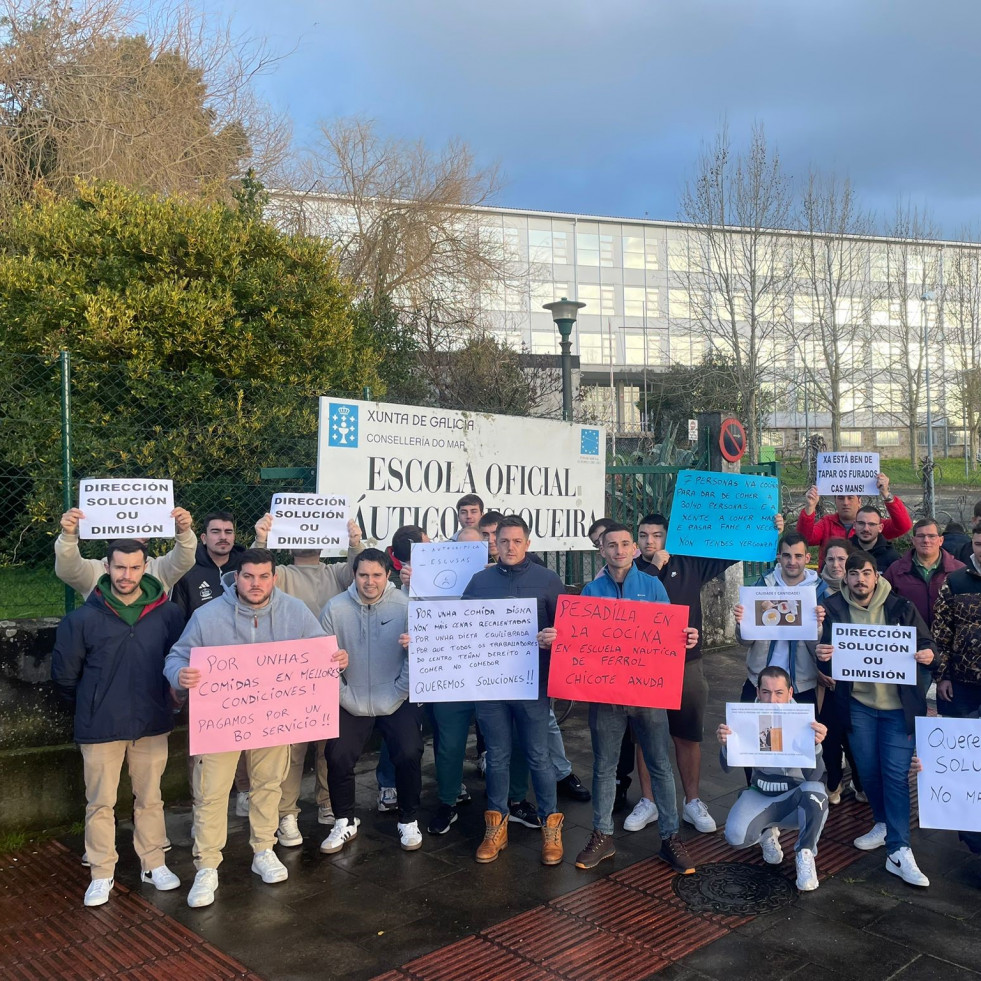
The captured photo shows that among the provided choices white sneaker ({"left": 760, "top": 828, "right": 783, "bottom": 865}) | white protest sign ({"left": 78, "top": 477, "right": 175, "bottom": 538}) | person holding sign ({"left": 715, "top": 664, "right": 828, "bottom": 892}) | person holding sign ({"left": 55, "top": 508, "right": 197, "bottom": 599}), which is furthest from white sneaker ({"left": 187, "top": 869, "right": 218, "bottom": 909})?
white sneaker ({"left": 760, "top": 828, "right": 783, "bottom": 865})

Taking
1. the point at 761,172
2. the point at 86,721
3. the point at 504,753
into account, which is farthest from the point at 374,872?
the point at 761,172

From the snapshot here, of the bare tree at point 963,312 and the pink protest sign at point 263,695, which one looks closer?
the pink protest sign at point 263,695

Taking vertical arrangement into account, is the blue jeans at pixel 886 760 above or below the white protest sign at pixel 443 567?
below

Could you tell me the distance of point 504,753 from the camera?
5.40 meters

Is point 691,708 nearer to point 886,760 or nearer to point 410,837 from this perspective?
point 886,760

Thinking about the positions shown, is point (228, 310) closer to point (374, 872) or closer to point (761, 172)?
point (374, 872)

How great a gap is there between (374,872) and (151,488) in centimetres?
257

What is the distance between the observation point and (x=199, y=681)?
15.3 ft

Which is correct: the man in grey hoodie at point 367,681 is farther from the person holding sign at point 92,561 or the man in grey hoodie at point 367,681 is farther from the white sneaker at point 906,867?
the white sneaker at point 906,867

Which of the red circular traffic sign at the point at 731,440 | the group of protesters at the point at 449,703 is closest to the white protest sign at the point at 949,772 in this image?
the group of protesters at the point at 449,703

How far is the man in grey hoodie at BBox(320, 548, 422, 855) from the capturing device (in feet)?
17.6

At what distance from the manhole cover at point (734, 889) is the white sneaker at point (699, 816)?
1.55ft

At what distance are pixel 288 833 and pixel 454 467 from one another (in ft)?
10.9

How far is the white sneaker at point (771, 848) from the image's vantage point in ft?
16.5
